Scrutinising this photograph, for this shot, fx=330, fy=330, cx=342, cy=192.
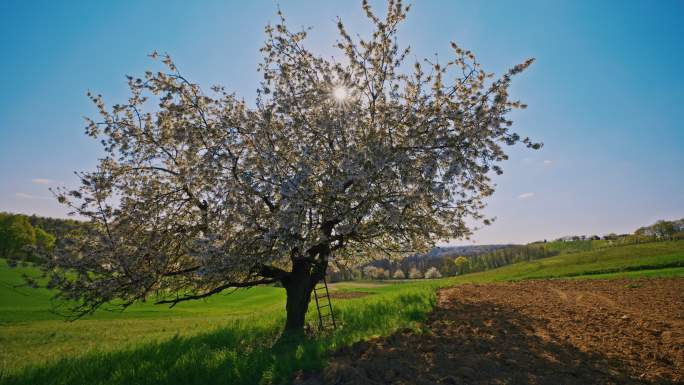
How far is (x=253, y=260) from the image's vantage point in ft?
32.3

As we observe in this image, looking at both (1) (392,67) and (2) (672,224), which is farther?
(2) (672,224)

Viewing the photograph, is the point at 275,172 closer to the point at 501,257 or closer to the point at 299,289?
the point at 299,289

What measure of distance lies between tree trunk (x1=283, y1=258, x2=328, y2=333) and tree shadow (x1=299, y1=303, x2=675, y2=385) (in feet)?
14.0

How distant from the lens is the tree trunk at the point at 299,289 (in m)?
12.3

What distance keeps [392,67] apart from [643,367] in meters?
9.72

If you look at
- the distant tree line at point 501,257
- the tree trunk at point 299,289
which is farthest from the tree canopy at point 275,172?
the distant tree line at point 501,257

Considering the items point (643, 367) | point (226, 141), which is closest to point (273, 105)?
point (226, 141)

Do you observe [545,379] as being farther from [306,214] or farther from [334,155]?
[334,155]

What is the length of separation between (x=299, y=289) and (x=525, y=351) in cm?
750

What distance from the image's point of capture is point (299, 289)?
12352mm

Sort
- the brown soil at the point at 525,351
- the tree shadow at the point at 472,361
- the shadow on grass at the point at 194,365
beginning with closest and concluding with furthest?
the tree shadow at the point at 472,361 → the brown soil at the point at 525,351 → the shadow on grass at the point at 194,365

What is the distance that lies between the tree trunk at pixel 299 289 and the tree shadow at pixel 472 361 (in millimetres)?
4277

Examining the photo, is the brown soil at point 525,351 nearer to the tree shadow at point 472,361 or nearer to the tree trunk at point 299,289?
the tree shadow at point 472,361

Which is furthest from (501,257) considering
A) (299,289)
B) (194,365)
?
(194,365)
